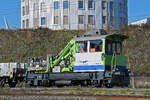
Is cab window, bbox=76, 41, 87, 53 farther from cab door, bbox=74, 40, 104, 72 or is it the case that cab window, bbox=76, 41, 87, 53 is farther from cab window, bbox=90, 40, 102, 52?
cab window, bbox=90, 40, 102, 52

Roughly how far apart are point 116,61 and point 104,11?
61.3 m

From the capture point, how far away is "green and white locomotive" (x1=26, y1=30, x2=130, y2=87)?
21500 millimetres

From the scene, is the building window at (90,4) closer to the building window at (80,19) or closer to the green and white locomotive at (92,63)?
the building window at (80,19)

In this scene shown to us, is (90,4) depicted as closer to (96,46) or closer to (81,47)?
(81,47)

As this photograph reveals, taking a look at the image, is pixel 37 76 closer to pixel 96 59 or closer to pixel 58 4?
pixel 96 59

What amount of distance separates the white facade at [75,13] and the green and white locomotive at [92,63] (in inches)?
2178

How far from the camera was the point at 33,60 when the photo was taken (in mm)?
25625

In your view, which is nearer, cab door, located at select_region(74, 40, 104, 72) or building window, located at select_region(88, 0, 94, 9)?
cab door, located at select_region(74, 40, 104, 72)

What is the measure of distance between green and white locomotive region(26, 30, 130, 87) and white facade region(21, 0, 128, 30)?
55.3m

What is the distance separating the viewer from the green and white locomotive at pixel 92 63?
70.5 ft

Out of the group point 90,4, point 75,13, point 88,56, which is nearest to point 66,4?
point 75,13

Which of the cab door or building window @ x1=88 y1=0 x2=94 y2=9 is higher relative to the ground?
building window @ x1=88 y1=0 x2=94 y2=9

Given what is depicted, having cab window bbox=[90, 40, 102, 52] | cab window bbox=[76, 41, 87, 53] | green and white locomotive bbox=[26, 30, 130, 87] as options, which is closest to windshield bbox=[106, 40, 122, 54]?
green and white locomotive bbox=[26, 30, 130, 87]

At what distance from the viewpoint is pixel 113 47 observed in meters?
22.5
